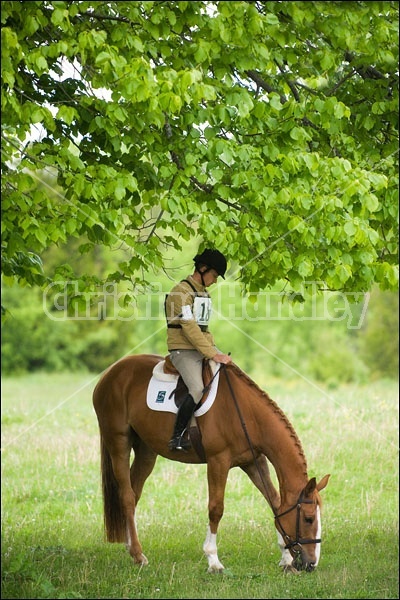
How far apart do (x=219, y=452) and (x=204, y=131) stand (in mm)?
3232

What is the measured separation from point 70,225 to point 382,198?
3.38 meters

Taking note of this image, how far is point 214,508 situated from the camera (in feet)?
29.1

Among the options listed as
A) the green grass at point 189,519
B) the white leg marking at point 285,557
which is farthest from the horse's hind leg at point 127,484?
the white leg marking at point 285,557

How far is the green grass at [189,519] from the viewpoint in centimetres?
847

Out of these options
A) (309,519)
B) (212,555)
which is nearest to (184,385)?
(212,555)

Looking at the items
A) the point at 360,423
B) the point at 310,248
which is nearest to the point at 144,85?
the point at 310,248

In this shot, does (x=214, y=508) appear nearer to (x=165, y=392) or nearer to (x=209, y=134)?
(x=165, y=392)

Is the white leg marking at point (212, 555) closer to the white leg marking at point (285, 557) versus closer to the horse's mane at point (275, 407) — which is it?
the white leg marking at point (285, 557)

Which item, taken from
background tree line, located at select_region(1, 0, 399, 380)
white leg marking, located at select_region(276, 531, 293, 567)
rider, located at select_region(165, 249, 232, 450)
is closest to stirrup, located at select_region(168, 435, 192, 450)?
rider, located at select_region(165, 249, 232, 450)

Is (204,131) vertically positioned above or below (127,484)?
above

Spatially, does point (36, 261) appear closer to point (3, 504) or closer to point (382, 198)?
point (382, 198)

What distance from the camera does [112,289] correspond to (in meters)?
11.4

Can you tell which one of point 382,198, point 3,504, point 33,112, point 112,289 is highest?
point 33,112

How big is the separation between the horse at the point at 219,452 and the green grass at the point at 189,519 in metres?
0.37
